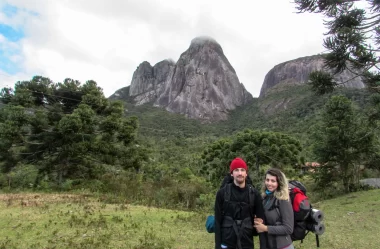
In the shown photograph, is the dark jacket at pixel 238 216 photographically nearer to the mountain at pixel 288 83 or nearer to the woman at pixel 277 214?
the woman at pixel 277 214

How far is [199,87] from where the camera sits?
12344cm

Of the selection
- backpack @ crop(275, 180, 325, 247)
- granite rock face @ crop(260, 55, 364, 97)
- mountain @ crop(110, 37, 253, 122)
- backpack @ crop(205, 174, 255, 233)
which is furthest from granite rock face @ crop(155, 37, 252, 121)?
backpack @ crop(275, 180, 325, 247)

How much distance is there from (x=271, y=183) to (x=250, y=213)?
0.32m

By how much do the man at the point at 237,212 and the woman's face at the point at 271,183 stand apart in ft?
0.38

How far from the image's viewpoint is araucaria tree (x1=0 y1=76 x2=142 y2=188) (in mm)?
13164

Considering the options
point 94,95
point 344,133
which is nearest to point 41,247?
point 94,95

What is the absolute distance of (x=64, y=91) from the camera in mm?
16781

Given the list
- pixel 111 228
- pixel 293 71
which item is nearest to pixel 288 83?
pixel 293 71

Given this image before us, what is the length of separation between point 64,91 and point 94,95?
1.98 meters

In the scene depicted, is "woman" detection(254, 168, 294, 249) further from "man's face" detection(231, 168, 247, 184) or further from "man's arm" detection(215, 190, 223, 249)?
"man's arm" detection(215, 190, 223, 249)

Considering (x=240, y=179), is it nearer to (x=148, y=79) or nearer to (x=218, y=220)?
(x=218, y=220)

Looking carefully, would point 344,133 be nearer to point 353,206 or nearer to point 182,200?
point 353,206

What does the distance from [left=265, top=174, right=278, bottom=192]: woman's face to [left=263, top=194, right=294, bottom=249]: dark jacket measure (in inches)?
3.2

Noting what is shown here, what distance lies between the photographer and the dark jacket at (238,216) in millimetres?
2555
